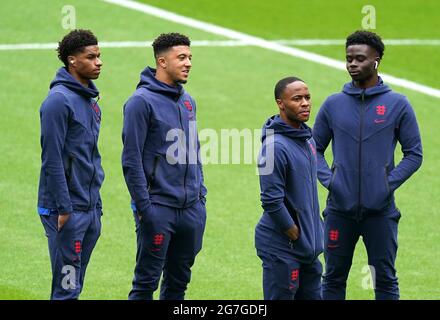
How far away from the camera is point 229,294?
1099cm

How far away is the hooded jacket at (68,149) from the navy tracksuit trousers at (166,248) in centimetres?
48

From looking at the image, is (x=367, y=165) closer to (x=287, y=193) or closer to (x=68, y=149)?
(x=287, y=193)

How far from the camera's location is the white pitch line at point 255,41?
56.9 ft

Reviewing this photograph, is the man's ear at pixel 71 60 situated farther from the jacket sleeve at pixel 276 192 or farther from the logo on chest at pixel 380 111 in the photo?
the logo on chest at pixel 380 111

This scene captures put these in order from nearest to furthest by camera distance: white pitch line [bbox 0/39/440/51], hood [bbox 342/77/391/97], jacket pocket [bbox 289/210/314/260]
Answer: jacket pocket [bbox 289/210/314/260] → hood [bbox 342/77/391/97] → white pitch line [bbox 0/39/440/51]

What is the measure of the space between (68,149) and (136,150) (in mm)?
506

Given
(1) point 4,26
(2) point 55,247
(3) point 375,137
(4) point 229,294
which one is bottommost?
(4) point 229,294

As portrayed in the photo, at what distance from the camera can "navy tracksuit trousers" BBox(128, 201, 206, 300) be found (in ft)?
29.2

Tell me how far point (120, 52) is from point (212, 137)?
134 inches

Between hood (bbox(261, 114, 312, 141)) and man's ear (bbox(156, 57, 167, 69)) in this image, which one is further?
man's ear (bbox(156, 57, 167, 69))

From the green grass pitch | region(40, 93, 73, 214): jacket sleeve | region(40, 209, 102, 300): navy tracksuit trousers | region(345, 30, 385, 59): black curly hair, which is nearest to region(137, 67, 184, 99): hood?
region(40, 93, 73, 214): jacket sleeve

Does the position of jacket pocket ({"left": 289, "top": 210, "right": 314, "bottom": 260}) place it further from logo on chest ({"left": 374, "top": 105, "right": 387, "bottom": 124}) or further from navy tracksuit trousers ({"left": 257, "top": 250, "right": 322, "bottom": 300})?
logo on chest ({"left": 374, "top": 105, "right": 387, "bottom": 124})

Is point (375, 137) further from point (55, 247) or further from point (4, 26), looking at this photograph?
point (4, 26)
